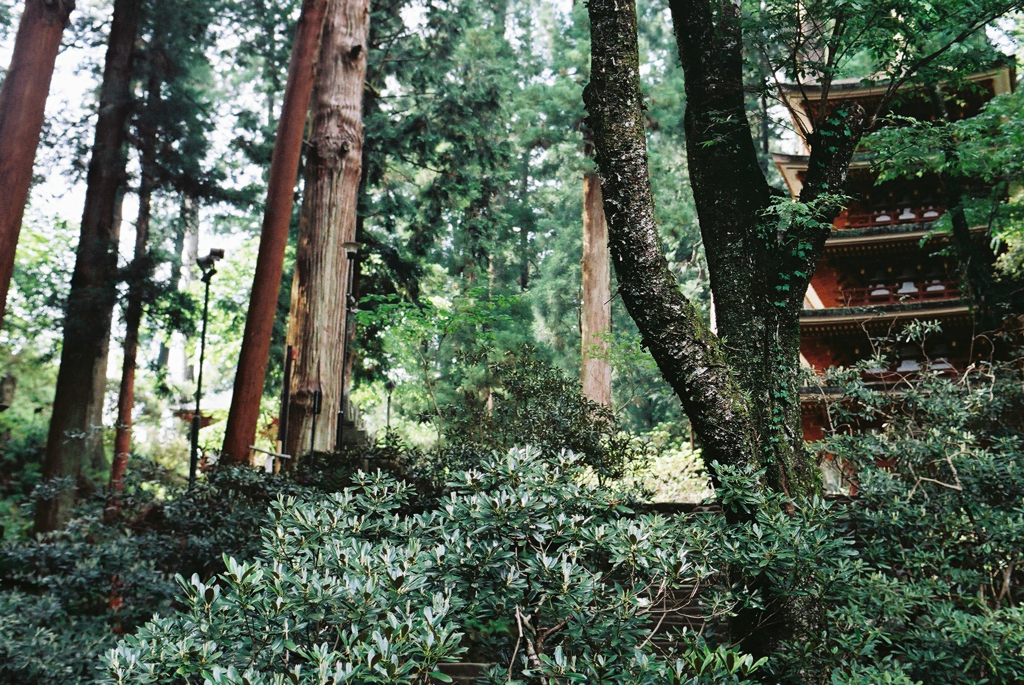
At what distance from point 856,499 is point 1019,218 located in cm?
756

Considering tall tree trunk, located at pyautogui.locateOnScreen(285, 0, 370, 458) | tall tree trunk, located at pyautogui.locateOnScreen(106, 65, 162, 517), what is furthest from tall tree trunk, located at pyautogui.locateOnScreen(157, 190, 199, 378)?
tall tree trunk, located at pyautogui.locateOnScreen(285, 0, 370, 458)

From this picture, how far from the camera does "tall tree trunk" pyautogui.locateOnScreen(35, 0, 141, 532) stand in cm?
1023

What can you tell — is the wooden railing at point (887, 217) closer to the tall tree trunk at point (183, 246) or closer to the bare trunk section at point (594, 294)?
the bare trunk section at point (594, 294)

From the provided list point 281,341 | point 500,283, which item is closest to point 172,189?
point 281,341

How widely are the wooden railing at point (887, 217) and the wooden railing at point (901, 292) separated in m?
1.23

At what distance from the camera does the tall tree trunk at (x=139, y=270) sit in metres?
12.3

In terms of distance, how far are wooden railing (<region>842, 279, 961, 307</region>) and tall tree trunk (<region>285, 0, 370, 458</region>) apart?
34.9ft

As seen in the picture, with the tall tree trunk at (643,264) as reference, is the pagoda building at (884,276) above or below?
above

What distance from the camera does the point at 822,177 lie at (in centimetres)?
516

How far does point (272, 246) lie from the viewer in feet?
32.2

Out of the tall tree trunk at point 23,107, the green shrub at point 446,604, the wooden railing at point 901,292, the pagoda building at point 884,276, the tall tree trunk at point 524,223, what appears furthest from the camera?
the tall tree trunk at point 524,223

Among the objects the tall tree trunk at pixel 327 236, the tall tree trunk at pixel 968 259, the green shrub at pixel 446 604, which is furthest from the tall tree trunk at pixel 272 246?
the tall tree trunk at pixel 968 259

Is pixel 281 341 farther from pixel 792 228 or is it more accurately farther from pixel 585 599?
pixel 585 599

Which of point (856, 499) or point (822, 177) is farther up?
point (822, 177)
